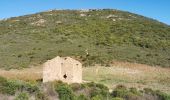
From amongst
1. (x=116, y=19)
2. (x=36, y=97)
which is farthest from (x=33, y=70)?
(x=116, y=19)

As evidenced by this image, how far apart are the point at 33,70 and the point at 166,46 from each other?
24.0 metres

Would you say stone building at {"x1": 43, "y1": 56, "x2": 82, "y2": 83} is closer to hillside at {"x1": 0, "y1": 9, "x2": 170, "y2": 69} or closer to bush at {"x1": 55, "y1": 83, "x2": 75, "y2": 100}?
bush at {"x1": 55, "y1": 83, "x2": 75, "y2": 100}

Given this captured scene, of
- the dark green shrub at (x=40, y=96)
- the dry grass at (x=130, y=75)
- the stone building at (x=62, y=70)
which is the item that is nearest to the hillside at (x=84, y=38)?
the dry grass at (x=130, y=75)

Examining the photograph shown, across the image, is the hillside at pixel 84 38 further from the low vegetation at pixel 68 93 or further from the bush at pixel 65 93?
the bush at pixel 65 93

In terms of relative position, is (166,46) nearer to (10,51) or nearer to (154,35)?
(154,35)

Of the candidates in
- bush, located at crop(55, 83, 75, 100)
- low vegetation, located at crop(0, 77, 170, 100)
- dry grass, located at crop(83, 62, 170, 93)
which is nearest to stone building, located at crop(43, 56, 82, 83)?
dry grass, located at crop(83, 62, 170, 93)

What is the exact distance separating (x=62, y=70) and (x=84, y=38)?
104ft

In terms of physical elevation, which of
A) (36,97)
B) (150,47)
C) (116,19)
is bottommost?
(36,97)

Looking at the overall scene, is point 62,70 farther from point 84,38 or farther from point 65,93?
point 84,38

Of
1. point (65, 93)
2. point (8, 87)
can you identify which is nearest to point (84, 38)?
point (8, 87)

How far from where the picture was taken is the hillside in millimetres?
63031

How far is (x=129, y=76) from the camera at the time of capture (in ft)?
169

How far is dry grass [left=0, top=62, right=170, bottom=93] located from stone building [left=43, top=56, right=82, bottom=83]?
7.31 ft

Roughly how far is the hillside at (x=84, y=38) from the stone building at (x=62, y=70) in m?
12.9
